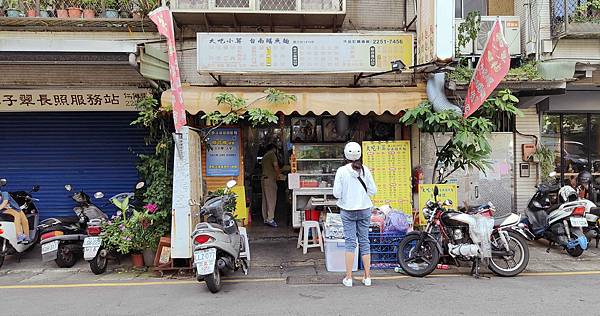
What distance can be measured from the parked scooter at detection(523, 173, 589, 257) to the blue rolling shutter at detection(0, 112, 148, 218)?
8.02m

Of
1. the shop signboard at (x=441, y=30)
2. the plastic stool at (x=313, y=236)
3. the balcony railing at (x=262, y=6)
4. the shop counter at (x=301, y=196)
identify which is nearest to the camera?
the shop signboard at (x=441, y=30)

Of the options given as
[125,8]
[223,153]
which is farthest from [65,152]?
[223,153]

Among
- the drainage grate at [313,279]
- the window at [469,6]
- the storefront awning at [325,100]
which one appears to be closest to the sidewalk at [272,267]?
the drainage grate at [313,279]

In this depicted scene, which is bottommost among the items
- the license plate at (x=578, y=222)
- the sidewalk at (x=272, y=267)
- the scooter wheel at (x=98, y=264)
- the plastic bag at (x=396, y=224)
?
the sidewalk at (x=272, y=267)

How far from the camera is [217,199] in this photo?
681 cm

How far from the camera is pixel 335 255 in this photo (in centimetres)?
705

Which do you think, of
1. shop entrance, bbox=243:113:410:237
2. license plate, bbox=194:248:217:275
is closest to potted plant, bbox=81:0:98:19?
shop entrance, bbox=243:113:410:237

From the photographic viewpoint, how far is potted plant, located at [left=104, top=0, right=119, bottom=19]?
339 inches

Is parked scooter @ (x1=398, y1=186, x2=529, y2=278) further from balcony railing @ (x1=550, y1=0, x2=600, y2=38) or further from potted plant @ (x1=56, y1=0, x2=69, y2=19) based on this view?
potted plant @ (x1=56, y1=0, x2=69, y2=19)

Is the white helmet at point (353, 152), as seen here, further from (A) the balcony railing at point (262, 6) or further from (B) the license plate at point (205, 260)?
(A) the balcony railing at point (262, 6)

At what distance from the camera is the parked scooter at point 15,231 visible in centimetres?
740

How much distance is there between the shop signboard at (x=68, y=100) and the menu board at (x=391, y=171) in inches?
180

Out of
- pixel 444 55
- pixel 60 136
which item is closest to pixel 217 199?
pixel 444 55

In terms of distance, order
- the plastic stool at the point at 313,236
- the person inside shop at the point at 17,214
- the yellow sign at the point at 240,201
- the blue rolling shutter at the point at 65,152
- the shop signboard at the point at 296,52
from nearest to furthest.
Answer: the person inside shop at the point at 17,214 → the shop signboard at the point at 296,52 → the plastic stool at the point at 313,236 → the yellow sign at the point at 240,201 → the blue rolling shutter at the point at 65,152
